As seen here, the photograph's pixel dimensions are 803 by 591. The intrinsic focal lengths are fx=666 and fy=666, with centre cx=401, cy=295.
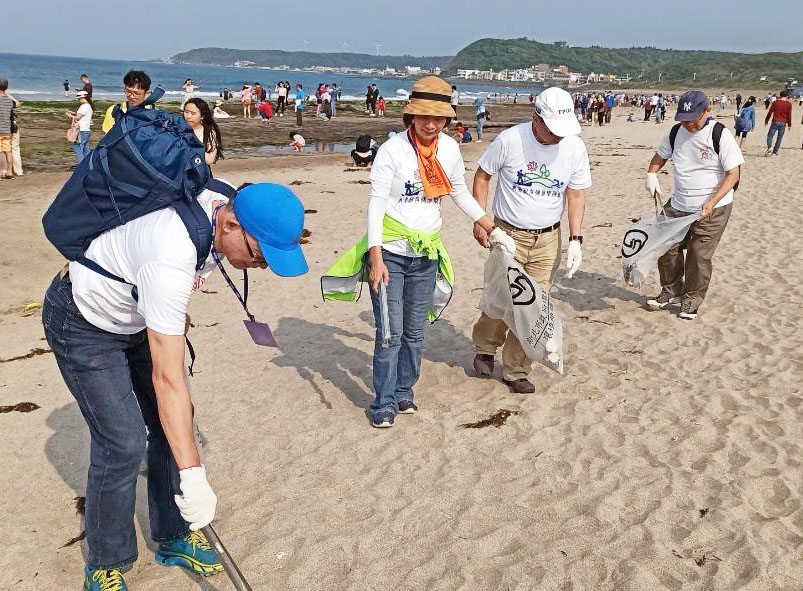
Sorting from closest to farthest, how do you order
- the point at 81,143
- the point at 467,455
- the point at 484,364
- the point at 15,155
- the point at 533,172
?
A: the point at 467,455
the point at 533,172
the point at 484,364
the point at 15,155
the point at 81,143

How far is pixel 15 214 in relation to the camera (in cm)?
1007

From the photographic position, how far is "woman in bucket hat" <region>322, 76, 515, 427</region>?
3.97 metres

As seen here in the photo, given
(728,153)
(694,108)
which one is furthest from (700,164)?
(694,108)

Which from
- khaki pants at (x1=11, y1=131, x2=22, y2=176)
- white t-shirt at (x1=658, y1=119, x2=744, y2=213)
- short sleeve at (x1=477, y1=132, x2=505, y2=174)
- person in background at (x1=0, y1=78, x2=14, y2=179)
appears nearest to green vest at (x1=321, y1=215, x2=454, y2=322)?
short sleeve at (x1=477, y1=132, x2=505, y2=174)

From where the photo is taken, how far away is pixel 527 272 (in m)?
4.93

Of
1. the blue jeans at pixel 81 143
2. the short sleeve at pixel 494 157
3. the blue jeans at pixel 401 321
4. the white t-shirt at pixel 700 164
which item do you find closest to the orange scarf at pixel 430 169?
the blue jeans at pixel 401 321

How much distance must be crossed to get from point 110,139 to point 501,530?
8.54 ft

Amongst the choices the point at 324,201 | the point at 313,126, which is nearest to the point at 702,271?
the point at 324,201

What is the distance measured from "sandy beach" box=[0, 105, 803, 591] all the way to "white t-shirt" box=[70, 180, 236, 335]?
1.53m

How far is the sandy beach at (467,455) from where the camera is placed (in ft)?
10.6

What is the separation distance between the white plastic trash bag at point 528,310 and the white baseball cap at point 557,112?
871mm

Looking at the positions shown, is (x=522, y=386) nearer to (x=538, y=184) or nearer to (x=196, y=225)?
(x=538, y=184)

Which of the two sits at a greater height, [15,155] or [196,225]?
[196,225]

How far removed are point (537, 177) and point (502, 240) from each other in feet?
1.75
